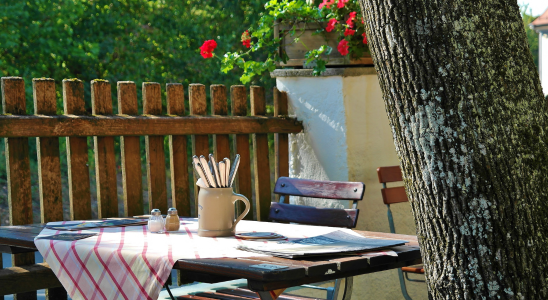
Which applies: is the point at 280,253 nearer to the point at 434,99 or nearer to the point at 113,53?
the point at 434,99

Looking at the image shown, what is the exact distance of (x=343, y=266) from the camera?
1828mm

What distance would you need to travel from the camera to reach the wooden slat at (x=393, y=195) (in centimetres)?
352

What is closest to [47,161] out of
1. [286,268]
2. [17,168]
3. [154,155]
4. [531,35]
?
[17,168]

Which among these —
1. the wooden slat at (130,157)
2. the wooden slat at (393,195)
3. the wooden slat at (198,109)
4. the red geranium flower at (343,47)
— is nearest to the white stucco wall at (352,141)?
the red geranium flower at (343,47)

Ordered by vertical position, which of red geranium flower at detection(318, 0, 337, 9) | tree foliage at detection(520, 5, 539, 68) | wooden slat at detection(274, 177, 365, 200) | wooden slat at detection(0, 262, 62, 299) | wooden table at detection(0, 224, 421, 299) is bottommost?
wooden slat at detection(0, 262, 62, 299)

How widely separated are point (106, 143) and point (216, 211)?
1.36 m

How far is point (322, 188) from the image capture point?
3260mm

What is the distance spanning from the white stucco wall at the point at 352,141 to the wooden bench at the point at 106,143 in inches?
8.3

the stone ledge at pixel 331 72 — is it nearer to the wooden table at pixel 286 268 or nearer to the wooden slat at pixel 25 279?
the wooden slat at pixel 25 279

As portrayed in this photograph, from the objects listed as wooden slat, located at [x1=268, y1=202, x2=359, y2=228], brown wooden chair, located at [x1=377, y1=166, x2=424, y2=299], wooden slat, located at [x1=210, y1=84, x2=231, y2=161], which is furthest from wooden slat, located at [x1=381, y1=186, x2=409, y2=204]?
wooden slat, located at [x1=210, y1=84, x2=231, y2=161]

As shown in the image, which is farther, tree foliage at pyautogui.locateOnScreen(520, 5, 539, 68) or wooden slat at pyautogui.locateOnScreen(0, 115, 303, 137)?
tree foliage at pyautogui.locateOnScreen(520, 5, 539, 68)

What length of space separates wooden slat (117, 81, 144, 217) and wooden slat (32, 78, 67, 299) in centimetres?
35

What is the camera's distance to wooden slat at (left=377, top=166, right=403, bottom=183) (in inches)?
140

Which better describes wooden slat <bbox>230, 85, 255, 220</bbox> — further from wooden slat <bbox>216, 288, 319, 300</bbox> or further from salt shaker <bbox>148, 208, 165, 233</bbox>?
salt shaker <bbox>148, 208, 165, 233</bbox>
